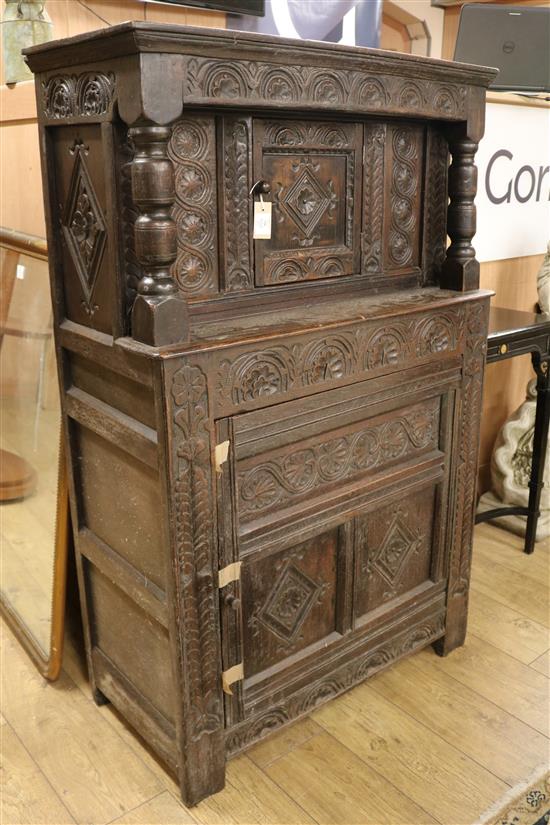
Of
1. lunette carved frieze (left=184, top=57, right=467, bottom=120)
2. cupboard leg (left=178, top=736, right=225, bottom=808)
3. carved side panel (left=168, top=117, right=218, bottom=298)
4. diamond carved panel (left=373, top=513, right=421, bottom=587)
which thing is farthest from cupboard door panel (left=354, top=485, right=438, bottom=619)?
lunette carved frieze (left=184, top=57, right=467, bottom=120)

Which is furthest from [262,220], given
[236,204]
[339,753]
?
[339,753]

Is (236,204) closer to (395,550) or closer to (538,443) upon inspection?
(395,550)

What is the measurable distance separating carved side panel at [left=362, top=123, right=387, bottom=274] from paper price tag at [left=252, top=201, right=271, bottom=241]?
0.32 m

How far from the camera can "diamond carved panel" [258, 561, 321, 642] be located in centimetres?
178

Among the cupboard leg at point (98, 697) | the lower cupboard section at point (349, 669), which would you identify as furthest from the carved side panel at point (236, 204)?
the cupboard leg at point (98, 697)

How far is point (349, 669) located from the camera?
6.54ft

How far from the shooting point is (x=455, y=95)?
1.83 meters

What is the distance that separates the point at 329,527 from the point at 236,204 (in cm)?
77

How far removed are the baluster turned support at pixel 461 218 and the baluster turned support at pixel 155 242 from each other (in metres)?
0.85

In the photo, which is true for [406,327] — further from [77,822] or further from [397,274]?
[77,822]

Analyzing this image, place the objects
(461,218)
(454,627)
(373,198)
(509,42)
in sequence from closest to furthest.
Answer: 1. (373,198)
2. (461,218)
3. (454,627)
4. (509,42)

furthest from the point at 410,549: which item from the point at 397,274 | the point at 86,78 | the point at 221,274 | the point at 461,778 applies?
the point at 86,78

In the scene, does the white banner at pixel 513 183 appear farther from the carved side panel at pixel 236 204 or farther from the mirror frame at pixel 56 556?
the mirror frame at pixel 56 556

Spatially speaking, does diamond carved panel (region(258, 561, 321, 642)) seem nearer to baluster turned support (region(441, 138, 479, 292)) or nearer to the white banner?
baluster turned support (region(441, 138, 479, 292))
